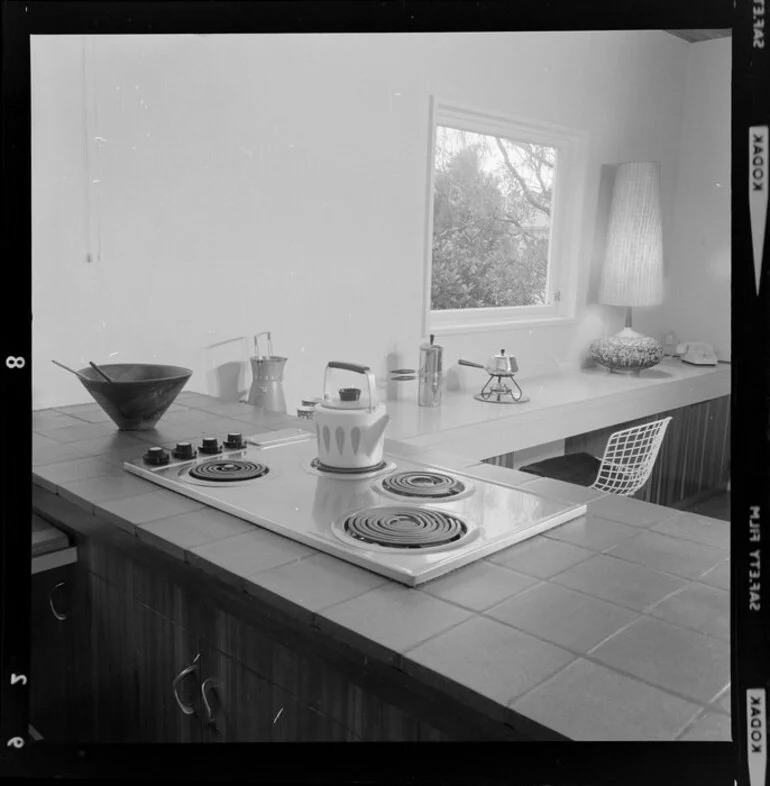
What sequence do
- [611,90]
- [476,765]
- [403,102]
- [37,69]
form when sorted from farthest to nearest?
[403,102] < [611,90] < [37,69] < [476,765]

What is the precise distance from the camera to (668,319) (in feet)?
3.08

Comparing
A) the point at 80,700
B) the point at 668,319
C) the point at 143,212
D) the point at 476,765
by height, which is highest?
the point at 143,212

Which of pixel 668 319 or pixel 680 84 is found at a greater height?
pixel 680 84

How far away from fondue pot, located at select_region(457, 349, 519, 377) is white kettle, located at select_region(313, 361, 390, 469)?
0.28 m

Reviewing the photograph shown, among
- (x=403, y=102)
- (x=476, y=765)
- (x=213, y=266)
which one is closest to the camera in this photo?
(x=476, y=765)

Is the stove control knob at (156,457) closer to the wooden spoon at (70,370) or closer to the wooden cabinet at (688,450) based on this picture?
the wooden spoon at (70,370)

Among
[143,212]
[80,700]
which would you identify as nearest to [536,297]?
[143,212]

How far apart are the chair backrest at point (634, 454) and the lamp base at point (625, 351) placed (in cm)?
14

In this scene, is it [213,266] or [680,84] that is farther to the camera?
[213,266]

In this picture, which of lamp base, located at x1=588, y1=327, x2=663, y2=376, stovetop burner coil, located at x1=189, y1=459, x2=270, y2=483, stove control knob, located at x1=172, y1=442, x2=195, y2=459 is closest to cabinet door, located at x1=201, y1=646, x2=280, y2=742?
stovetop burner coil, located at x1=189, y1=459, x2=270, y2=483

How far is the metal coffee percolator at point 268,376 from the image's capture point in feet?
4.48

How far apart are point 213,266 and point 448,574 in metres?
0.84

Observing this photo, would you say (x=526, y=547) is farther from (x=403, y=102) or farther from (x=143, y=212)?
(x=143, y=212)

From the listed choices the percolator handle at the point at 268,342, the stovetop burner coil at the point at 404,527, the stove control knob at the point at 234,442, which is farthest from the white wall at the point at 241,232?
the stovetop burner coil at the point at 404,527
